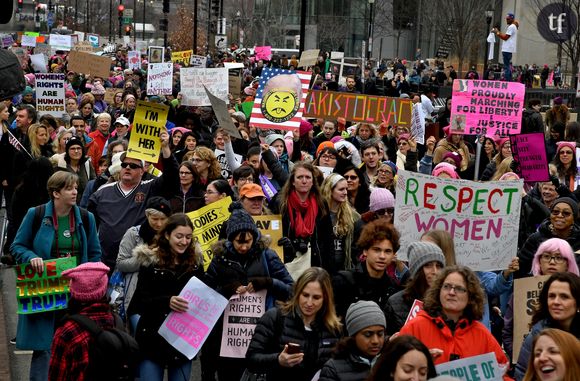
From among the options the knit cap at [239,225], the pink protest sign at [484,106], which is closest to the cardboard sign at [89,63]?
the pink protest sign at [484,106]

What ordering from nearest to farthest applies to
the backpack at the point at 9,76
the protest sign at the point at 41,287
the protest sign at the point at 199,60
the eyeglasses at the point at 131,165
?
the backpack at the point at 9,76, the protest sign at the point at 41,287, the eyeglasses at the point at 131,165, the protest sign at the point at 199,60

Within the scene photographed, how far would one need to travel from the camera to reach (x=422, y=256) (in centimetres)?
742

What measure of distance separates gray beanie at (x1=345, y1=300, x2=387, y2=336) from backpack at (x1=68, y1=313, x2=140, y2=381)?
1.15 m

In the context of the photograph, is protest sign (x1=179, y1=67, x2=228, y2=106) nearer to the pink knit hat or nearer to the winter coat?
the winter coat

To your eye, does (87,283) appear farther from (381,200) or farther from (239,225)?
(381,200)

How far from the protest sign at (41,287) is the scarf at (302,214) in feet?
6.32

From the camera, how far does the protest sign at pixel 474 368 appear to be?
5973 millimetres

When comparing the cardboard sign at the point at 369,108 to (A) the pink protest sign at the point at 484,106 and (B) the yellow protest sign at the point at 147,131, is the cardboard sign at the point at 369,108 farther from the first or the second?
(B) the yellow protest sign at the point at 147,131

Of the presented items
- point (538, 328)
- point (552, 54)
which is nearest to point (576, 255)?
point (538, 328)

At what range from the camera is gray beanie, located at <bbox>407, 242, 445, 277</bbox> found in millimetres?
7402

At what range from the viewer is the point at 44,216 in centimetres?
879

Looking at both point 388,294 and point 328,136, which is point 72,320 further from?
point 328,136

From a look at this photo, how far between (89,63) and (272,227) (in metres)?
20.4

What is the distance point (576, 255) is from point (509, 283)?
25.0 inches
